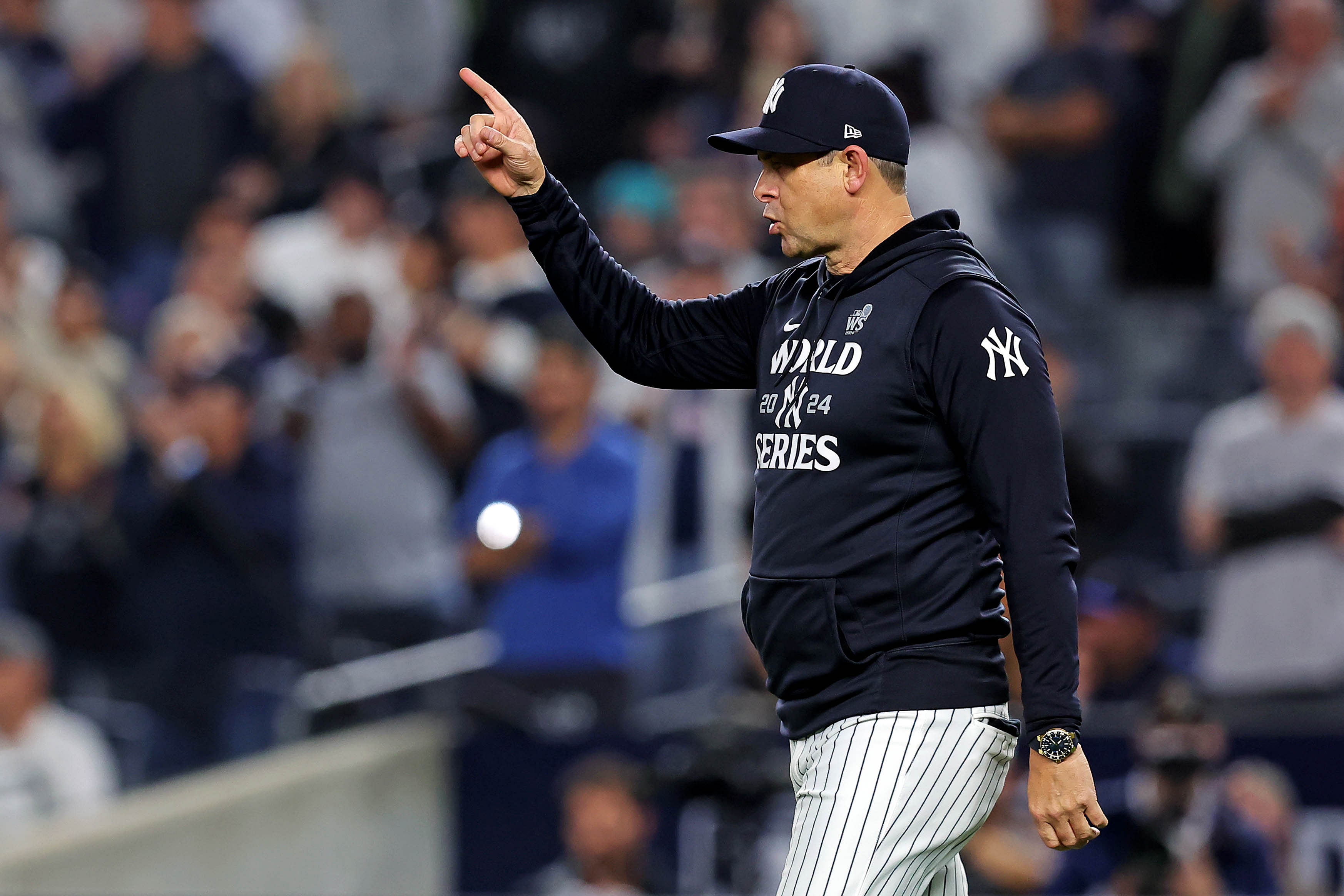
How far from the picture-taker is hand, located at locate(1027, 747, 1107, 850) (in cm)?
298

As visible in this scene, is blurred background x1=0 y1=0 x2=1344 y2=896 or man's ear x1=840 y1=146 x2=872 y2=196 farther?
blurred background x1=0 y1=0 x2=1344 y2=896

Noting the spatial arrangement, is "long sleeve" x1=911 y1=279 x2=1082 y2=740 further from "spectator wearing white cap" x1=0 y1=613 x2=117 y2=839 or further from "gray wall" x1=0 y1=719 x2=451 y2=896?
"spectator wearing white cap" x1=0 y1=613 x2=117 y2=839

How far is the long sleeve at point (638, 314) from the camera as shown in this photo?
3635mm

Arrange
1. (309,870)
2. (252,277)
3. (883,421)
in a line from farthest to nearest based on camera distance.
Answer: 1. (252,277)
2. (309,870)
3. (883,421)

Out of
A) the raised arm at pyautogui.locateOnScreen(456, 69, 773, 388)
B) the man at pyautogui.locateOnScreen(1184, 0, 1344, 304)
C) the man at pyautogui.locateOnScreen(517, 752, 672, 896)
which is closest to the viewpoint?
the raised arm at pyautogui.locateOnScreen(456, 69, 773, 388)

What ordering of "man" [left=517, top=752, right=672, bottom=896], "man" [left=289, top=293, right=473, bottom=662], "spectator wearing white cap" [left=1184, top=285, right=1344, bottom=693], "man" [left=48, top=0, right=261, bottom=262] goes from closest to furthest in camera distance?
"man" [left=517, top=752, right=672, bottom=896] → "spectator wearing white cap" [left=1184, top=285, right=1344, bottom=693] → "man" [left=289, top=293, right=473, bottom=662] → "man" [left=48, top=0, right=261, bottom=262]

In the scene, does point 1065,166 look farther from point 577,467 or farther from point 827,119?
point 827,119

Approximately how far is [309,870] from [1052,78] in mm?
4617

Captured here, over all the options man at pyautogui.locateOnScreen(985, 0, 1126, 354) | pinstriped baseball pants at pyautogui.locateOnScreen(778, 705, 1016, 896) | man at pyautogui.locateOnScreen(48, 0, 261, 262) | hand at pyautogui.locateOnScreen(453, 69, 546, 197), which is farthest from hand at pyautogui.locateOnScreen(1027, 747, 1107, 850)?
man at pyautogui.locateOnScreen(48, 0, 261, 262)

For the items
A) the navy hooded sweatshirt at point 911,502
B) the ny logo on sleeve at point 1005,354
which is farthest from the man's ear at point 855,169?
the ny logo on sleeve at point 1005,354

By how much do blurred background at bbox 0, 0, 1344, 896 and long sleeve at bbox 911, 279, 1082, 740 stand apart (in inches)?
106

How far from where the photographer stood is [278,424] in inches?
319

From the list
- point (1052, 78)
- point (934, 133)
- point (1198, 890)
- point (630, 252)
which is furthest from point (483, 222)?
point (1198, 890)

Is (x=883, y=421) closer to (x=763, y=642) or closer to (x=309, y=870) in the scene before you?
(x=763, y=642)
